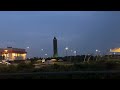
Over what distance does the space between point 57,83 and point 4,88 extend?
9.55 feet

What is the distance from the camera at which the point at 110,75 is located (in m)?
25.6

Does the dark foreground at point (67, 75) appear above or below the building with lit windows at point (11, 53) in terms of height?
below

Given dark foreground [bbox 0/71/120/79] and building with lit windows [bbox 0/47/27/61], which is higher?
building with lit windows [bbox 0/47/27/61]

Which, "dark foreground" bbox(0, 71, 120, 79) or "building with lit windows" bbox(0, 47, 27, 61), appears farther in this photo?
"building with lit windows" bbox(0, 47, 27, 61)

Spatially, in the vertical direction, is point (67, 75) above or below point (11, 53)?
below

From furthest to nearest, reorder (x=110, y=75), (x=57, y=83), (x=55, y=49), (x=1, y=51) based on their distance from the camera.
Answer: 1. (x=1, y=51)
2. (x=55, y=49)
3. (x=110, y=75)
4. (x=57, y=83)

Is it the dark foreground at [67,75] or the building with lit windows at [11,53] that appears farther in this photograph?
the building with lit windows at [11,53]

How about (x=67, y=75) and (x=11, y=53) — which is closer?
(x=67, y=75)

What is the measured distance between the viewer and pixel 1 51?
98.8 metres
